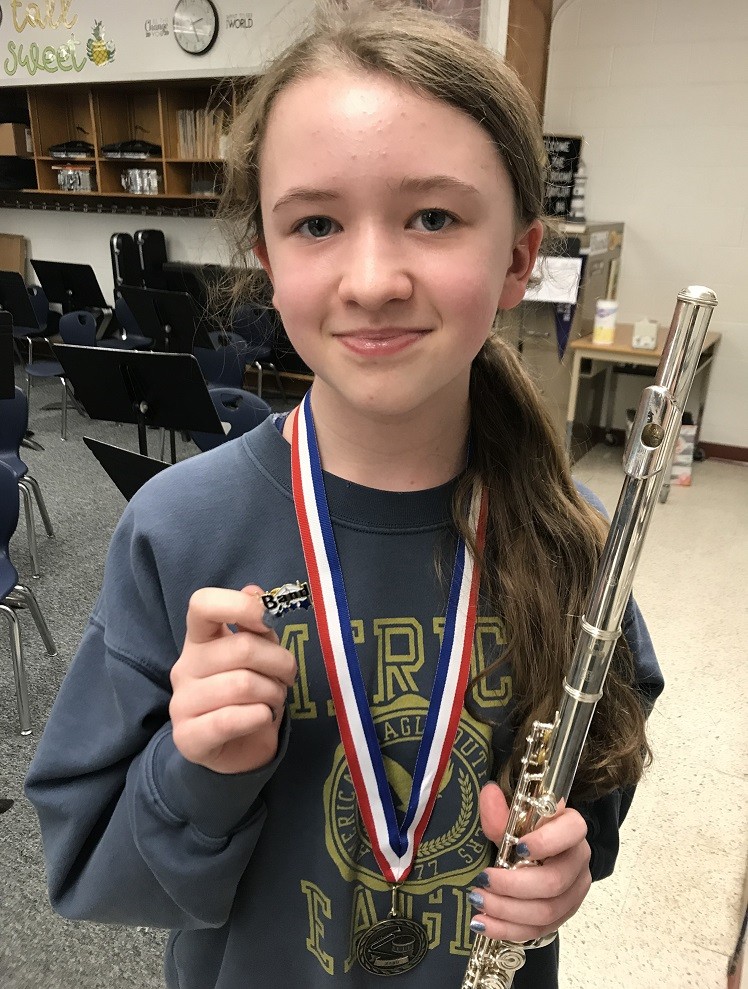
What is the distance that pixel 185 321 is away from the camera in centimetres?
427

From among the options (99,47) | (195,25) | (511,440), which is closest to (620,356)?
(511,440)

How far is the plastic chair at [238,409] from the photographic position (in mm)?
2607

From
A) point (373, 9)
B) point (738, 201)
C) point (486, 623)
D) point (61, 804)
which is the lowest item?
point (61, 804)

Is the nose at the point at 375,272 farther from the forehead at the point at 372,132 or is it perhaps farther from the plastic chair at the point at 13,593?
the plastic chair at the point at 13,593

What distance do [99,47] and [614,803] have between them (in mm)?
6752

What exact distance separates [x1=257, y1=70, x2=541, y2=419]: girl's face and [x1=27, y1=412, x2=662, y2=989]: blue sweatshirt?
142mm

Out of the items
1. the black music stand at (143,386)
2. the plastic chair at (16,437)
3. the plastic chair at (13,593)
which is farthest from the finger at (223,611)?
the plastic chair at (16,437)

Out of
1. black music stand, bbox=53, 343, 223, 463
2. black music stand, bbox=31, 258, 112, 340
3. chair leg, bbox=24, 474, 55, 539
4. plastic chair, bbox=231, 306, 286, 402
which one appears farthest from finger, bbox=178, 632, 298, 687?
black music stand, bbox=31, 258, 112, 340

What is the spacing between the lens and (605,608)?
1.77 feet

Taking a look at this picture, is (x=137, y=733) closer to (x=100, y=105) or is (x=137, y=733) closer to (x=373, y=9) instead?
(x=373, y=9)

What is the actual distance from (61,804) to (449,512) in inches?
17.9

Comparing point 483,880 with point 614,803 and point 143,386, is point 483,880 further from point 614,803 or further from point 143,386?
point 143,386

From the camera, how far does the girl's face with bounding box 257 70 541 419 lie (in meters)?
0.57

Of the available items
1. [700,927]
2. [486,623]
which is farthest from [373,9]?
[700,927]
